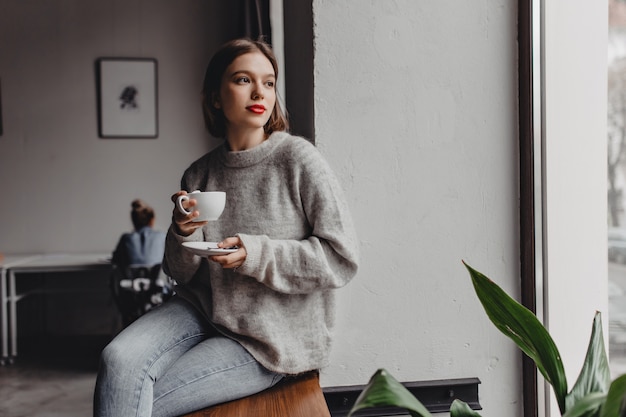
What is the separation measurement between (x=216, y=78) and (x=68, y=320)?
12.3 ft

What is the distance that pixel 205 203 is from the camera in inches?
49.4

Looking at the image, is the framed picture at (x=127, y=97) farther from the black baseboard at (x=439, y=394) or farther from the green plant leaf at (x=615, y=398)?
the green plant leaf at (x=615, y=398)

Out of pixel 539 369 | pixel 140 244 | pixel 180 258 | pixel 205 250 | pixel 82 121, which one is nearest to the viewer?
pixel 539 369

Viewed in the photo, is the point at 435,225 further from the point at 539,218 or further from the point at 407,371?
the point at 407,371

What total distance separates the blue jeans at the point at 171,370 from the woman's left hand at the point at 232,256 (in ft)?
0.76

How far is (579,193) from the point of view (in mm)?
1456

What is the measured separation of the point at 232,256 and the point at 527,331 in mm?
660

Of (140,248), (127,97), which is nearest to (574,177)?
(140,248)

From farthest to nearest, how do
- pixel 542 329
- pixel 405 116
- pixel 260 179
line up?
1. pixel 405 116
2. pixel 260 179
3. pixel 542 329

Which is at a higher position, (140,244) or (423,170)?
(423,170)

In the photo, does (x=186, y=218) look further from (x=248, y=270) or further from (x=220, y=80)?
(x=220, y=80)

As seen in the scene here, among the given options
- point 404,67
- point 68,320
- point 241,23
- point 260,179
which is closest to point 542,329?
point 260,179

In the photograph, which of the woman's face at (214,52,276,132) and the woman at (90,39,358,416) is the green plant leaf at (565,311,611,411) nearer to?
the woman at (90,39,358,416)

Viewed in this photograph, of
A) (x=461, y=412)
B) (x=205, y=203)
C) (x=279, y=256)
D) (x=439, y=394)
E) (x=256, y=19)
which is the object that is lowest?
(x=439, y=394)
